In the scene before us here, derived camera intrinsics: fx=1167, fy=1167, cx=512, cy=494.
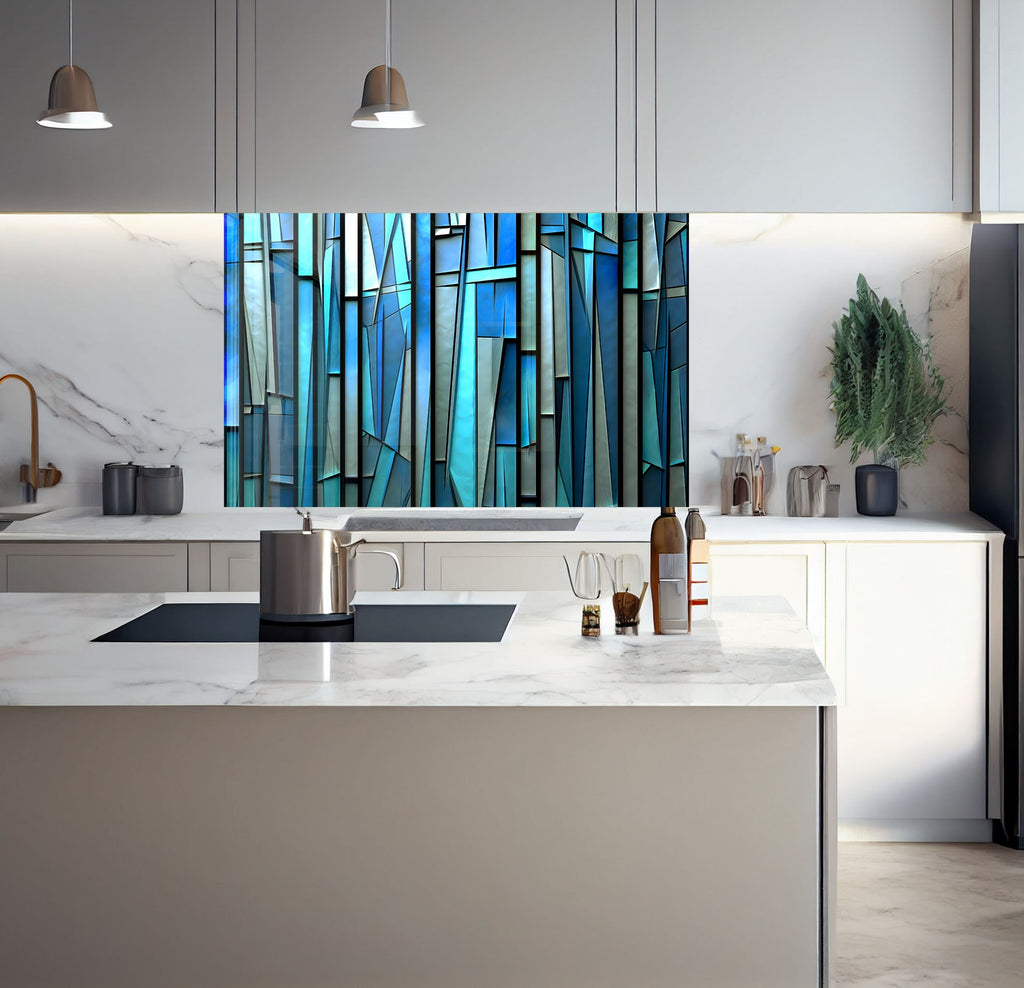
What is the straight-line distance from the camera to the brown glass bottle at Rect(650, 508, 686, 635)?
2.16 meters

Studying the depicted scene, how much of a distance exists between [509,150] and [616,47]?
1.57ft

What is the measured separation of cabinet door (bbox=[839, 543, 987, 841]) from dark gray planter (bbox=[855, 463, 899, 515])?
0.48 metres

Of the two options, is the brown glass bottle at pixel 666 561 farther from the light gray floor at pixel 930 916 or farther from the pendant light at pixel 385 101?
the pendant light at pixel 385 101

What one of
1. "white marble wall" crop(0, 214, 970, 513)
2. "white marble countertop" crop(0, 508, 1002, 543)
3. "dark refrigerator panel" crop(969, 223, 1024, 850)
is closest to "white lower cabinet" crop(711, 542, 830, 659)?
"white marble countertop" crop(0, 508, 1002, 543)

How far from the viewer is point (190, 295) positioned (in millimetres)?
4270

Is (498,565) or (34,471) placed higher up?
(34,471)

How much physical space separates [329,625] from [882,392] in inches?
96.1

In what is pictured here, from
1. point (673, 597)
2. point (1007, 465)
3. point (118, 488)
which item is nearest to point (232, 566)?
point (118, 488)

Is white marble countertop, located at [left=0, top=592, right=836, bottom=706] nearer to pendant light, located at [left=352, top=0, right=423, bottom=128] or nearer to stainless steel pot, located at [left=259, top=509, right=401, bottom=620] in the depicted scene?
stainless steel pot, located at [left=259, top=509, right=401, bottom=620]

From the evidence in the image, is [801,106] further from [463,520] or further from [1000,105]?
[463,520]

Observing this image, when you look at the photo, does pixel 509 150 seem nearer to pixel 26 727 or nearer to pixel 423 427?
pixel 423 427

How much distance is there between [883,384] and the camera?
4027 millimetres

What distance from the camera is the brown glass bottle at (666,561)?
84.9 inches

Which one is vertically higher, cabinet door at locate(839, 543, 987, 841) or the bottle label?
the bottle label
